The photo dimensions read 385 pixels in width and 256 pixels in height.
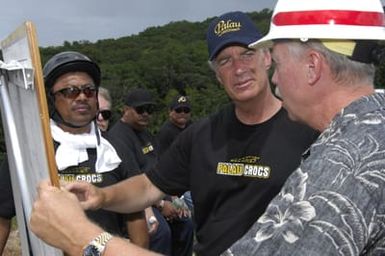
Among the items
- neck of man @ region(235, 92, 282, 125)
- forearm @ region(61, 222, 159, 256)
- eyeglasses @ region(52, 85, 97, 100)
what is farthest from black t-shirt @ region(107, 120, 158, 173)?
forearm @ region(61, 222, 159, 256)

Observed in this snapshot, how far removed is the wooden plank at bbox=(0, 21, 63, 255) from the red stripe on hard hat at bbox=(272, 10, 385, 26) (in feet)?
2.39

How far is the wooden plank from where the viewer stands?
1667mm

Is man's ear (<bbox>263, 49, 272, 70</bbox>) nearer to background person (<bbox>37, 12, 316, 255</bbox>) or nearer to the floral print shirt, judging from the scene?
background person (<bbox>37, 12, 316, 255</bbox>)

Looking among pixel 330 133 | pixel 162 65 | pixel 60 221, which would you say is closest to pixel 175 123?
pixel 60 221

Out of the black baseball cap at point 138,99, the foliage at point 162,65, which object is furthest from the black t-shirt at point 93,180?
the foliage at point 162,65

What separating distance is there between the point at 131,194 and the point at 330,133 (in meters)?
1.75

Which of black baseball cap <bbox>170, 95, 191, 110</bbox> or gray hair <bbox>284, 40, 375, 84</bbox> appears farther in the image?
black baseball cap <bbox>170, 95, 191, 110</bbox>

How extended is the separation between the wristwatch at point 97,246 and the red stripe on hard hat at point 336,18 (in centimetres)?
81

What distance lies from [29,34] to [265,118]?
5.51 feet

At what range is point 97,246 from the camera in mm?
1740

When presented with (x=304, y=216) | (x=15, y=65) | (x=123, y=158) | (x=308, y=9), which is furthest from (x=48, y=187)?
(x=123, y=158)

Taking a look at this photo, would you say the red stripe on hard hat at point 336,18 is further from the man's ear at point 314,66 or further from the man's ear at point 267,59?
the man's ear at point 267,59

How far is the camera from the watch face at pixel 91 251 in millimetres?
1732

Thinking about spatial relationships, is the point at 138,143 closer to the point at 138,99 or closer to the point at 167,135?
the point at 138,99
